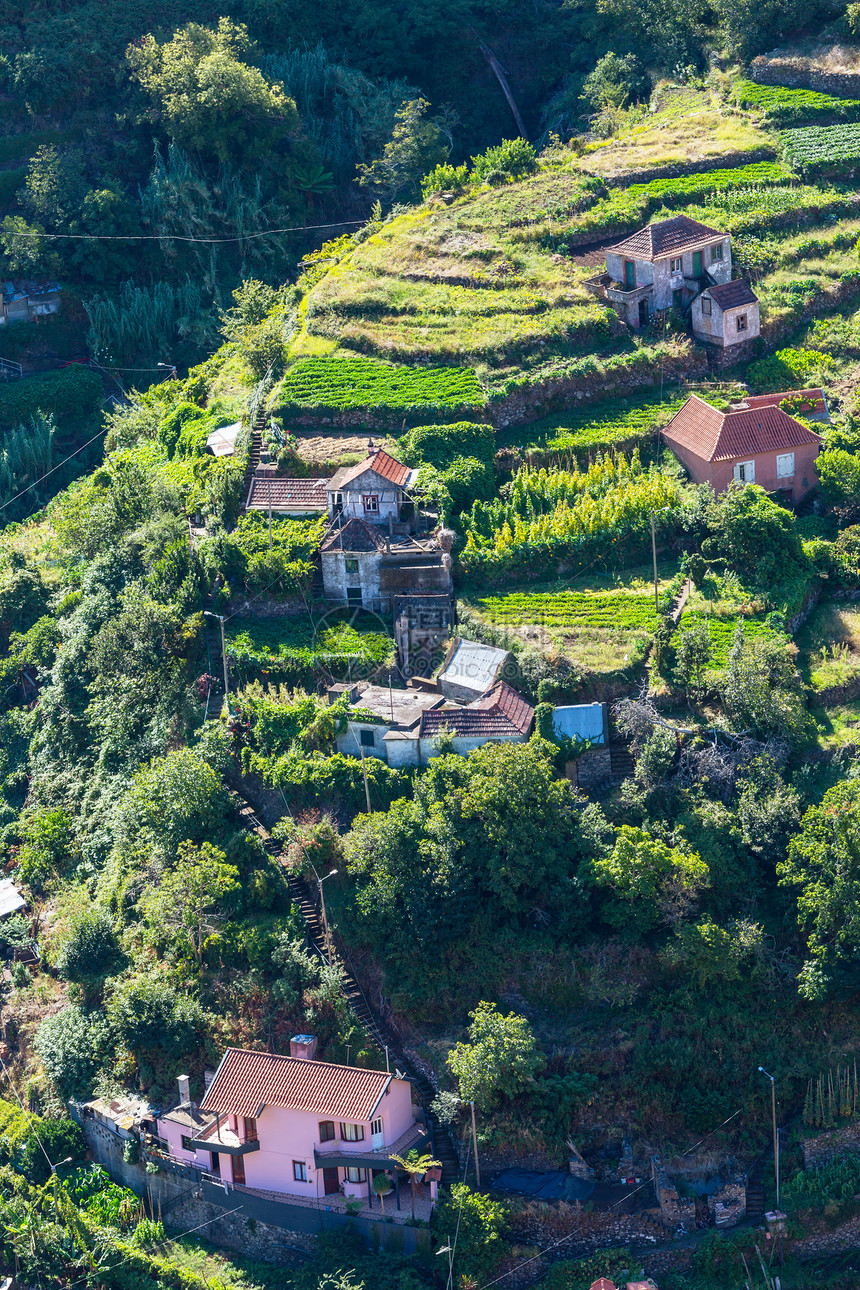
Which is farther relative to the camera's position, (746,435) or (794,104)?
(794,104)

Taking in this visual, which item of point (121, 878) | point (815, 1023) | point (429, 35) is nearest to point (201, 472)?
point (121, 878)

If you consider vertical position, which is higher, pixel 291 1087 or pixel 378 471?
pixel 378 471

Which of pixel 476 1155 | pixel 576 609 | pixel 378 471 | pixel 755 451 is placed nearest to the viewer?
pixel 476 1155

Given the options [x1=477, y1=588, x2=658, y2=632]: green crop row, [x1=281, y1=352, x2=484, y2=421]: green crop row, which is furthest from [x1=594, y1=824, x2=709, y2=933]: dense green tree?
[x1=281, y1=352, x2=484, y2=421]: green crop row

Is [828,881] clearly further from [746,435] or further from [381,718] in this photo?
[746,435]

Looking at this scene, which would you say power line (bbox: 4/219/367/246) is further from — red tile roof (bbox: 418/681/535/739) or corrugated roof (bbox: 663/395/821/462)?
red tile roof (bbox: 418/681/535/739)

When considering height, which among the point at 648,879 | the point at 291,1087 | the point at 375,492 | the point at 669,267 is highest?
the point at 669,267

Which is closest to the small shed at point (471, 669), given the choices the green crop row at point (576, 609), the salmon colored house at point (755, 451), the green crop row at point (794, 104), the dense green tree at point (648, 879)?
the green crop row at point (576, 609)

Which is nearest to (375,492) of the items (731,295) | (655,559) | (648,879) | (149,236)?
(655,559)
